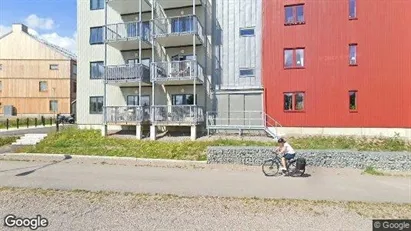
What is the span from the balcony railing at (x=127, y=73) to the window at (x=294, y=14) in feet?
34.5

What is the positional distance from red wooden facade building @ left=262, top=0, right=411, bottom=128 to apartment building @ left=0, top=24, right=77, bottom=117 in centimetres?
3947

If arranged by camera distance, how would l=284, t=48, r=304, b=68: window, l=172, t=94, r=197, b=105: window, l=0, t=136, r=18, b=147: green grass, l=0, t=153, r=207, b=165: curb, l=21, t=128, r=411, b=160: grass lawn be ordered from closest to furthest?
l=0, t=153, r=207, b=165: curb < l=21, t=128, r=411, b=160: grass lawn < l=0, t=136, r=18, b=147: green grass < l=284, t=48, r=304, b=68: window < l=172, t=94, r=197, b=105: window

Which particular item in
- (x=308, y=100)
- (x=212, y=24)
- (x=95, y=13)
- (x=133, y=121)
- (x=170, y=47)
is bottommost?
(x=133, y=121)

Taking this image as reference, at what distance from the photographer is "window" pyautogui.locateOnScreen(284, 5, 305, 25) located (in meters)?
19.2

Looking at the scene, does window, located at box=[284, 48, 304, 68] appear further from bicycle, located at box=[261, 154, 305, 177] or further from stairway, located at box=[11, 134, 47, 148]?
stairway, located at box=[11, 134, 47, 148]

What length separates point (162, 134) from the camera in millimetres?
19781

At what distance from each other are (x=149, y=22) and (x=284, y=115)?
1234 centimetres

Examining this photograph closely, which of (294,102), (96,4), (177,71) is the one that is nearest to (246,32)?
(177,71)

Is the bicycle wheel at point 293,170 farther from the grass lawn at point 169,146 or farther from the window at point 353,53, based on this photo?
the window at point 353,53

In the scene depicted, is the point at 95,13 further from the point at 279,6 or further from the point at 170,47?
the point at 279,6

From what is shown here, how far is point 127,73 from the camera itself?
1958 cm

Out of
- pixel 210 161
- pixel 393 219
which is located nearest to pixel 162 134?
pixel 210 161

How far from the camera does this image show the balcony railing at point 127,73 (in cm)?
1930

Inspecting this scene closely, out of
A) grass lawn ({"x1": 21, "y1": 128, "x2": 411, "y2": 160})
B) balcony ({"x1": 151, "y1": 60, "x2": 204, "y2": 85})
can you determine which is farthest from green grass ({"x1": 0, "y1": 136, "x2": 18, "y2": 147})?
balcony ({"x1": 151, "y1": 60, "x2": 204, "y2": 85})
